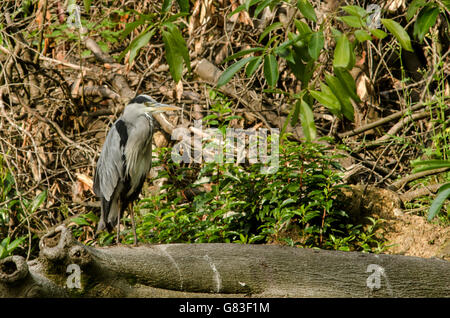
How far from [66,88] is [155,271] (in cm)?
393

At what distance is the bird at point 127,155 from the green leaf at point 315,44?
7.07 ft

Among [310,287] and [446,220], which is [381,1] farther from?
[310,287]

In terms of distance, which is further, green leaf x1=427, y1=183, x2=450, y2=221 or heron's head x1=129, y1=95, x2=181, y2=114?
heron's head x1=129, y1=95, x2=181, y2=114

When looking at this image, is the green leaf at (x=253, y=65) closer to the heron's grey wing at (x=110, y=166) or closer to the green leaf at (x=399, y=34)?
the green leaf at (x=399, y=34)

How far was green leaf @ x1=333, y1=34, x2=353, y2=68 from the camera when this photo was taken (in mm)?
1920

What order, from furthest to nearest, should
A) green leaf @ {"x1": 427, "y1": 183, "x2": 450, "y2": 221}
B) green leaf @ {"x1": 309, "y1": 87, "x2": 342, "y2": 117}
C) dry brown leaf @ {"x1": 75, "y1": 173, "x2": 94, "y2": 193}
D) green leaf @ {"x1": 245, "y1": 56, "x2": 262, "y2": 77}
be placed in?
dry brown leaf @ {"x1": 75, "y1": 173, "x2": 94, "y2": 193} → green leaf @ {"x1": 245, "y1": 56, "x2": 262, "y2": 77} → green leaf @ {"x1": 309, "y1": 87, "x2": 342, "y2": 117} → green leaf @ {"x1": 427, "y1": 183, "x2": 450, "y2": 221}

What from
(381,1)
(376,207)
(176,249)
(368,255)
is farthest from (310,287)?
(381,1)

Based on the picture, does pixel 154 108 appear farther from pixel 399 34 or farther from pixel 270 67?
pixel 399 34

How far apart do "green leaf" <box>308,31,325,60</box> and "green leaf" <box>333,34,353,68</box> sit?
13 centimetres

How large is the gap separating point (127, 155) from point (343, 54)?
2595mm

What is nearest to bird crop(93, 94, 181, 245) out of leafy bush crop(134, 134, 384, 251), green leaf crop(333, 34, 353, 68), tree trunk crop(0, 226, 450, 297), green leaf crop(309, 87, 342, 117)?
leafy bush crop(134, 134, 384, 251)

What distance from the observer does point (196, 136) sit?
5648mm

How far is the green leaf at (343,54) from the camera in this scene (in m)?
1.92

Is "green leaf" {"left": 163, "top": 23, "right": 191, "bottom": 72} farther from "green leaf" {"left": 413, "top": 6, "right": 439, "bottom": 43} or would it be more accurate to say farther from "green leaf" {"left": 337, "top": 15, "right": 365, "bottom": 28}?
"green leaf" {"left": 413, "top": 6, "right": 439, "bottom": 43}
